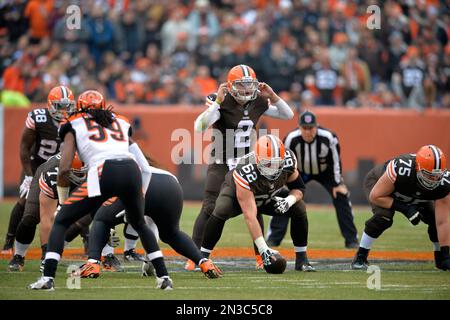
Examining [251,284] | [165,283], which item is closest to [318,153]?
[251,284]

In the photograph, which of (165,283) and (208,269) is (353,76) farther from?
(165,283)

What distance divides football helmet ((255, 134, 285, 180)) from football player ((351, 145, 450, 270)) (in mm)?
1137

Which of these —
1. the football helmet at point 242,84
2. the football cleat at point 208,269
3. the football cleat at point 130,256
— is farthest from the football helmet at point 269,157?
the football cleat at point 130,256

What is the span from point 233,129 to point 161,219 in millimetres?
2081

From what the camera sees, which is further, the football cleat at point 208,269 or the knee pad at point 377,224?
the knee pad at point 377,224

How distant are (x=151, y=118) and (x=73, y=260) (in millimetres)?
7795

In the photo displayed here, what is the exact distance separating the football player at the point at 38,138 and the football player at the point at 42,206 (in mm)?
1119

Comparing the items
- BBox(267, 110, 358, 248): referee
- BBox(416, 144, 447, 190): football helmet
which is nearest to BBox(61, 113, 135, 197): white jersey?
BBox(416, 144, 447, 190): football helmet

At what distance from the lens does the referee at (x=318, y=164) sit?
12.1 metres

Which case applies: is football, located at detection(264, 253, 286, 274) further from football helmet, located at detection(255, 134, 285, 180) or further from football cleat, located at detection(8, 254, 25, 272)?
football cleat, located at detection(8, 254, 25, 272)

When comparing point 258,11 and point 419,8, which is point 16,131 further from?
point 419,8

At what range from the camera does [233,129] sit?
10172mm

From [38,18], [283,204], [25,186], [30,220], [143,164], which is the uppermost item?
[38,18]

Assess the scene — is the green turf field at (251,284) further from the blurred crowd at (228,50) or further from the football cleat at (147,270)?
the blurred crowd at (228,50)
